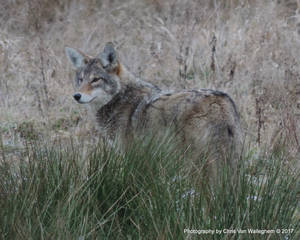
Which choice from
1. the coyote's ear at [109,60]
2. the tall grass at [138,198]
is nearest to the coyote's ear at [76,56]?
the coyote's ear at [109,60]

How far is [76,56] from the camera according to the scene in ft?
21.0

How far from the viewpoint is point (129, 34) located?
1055 centimetres

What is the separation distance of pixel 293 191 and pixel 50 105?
4.72 m

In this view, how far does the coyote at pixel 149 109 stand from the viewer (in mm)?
4812

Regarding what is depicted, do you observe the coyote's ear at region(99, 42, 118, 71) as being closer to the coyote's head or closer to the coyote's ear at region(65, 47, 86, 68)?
the coyote's head

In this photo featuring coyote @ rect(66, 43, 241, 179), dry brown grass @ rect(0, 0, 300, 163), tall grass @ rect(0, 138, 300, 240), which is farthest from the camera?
dry brown grass @ rect(0, 0, 300, 163)

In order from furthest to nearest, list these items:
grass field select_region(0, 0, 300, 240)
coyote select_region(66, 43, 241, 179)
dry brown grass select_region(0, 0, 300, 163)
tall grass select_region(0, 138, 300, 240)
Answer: dry brown grass select_region(0, 0, 300, 163), coyote select_region(66, 43, 241, 179), grass field select_region(0, 0, 300, 240), tall grass select_region(0, 138, 300, 240)

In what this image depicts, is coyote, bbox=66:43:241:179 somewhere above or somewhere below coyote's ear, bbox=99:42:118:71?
below

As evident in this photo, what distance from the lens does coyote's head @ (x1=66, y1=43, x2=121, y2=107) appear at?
20.0 ft

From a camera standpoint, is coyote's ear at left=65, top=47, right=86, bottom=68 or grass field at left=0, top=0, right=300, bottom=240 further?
coyote's ear at left=65, top=47, right=86, bottom=68

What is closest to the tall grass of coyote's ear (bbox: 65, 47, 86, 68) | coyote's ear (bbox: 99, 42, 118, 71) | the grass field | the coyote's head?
the grass field

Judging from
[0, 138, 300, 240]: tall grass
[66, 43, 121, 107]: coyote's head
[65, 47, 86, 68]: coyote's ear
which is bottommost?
[0, 138, 300, 240]: tall grass

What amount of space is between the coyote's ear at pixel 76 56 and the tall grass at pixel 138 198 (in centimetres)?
223

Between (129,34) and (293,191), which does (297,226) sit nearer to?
(293,191)
